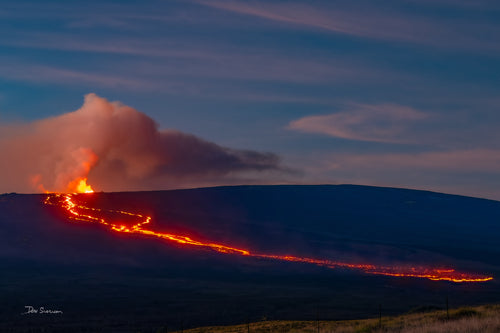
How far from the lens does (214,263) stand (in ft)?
357

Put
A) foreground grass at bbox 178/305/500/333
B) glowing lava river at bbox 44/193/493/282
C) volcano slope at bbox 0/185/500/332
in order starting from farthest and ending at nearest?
glowing lava river at bbox 44/193/493/282 < volcano slope at bbox 0/185/500/332 < foreground grass at bbox 178/305/500/333

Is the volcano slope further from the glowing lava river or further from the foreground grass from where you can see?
the foreground grass

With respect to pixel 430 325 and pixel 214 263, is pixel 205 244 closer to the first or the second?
pixel 214 263

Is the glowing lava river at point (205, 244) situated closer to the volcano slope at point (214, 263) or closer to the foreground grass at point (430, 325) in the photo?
the volcano slope at point (214, 263)

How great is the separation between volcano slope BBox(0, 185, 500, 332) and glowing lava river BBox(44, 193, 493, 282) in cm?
264

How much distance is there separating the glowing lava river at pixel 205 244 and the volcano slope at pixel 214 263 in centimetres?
264

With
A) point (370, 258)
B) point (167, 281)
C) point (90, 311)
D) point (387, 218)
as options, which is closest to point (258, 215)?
point (387, 218)

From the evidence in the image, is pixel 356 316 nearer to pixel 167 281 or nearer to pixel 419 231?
pixel 167 281

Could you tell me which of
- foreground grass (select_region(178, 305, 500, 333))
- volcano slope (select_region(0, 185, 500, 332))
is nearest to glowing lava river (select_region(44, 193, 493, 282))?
volcano slope (select_region(0, 185, 500, 332))

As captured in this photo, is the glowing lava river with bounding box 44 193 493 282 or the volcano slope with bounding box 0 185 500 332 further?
the glowing lava river with bounding box 44 193 493 282

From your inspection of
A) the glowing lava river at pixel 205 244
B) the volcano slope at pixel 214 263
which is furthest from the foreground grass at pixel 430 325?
the glowing lava river at pixel 205 244

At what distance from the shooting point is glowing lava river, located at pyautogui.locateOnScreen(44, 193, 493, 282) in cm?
10275

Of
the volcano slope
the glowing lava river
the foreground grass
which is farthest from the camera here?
the glowing lava river

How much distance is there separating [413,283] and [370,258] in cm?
2610
